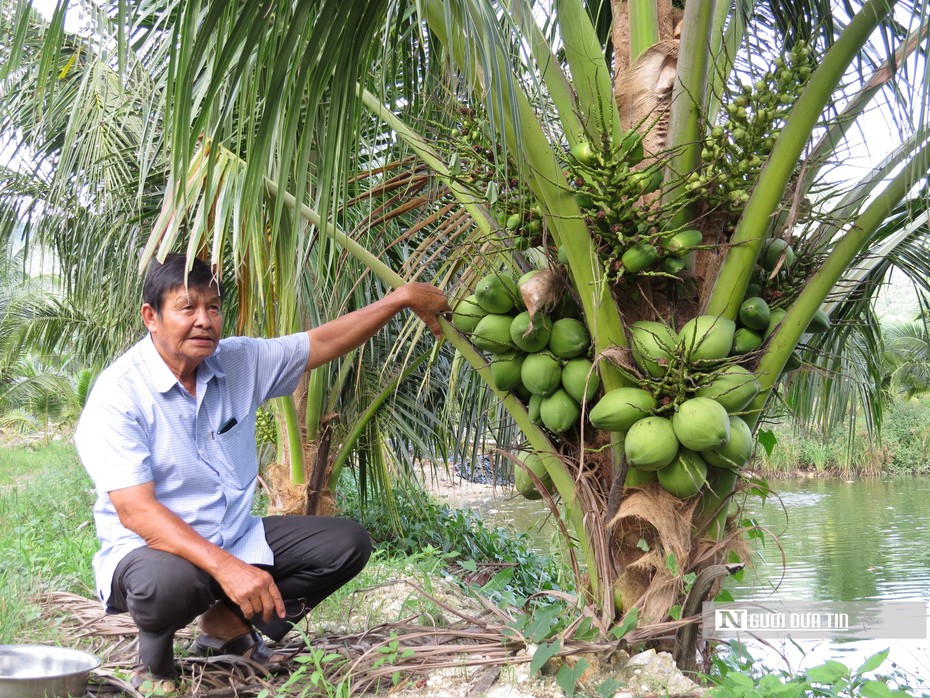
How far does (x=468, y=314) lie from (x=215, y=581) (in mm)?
936

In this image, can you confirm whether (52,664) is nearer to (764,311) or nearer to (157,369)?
(157,369)

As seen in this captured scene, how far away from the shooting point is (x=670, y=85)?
6.88 feet

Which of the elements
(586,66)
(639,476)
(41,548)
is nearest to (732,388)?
(639,476)

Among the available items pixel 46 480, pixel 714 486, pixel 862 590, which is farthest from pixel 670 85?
pixel 46 480

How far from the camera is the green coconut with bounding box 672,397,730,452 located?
1741 mm

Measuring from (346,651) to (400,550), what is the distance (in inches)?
121

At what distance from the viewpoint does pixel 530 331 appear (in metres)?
2.00

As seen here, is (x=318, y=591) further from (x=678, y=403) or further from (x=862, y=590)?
(x=862, y=590)

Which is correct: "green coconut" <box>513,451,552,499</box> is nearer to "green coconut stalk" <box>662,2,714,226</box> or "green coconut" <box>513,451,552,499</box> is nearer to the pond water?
"green coconut stalk" <box>662,2,714,226</box>

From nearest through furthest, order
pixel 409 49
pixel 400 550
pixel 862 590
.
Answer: pixel 409 49, pixel 400 550, pixel 862 590

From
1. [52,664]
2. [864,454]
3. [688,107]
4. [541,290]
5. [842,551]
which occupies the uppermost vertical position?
[688,107]

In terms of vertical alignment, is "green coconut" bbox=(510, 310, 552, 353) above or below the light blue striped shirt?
above

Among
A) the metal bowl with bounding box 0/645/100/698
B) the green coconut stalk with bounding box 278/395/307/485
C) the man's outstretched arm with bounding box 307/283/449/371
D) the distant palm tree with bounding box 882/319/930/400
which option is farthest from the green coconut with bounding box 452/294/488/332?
the distant palm tree with bounding box 882/319/930/400

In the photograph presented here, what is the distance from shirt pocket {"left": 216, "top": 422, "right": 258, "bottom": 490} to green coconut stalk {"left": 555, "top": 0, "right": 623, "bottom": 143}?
124 centimetres
